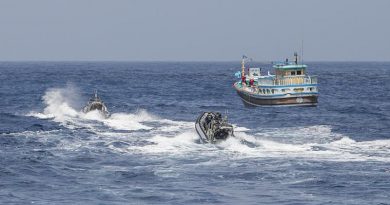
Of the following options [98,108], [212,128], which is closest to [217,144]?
[212,128]

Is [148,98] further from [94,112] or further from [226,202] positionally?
[226,202]

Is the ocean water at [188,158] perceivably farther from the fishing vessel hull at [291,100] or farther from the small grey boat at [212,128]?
the fishing vessel hull at [291,100]

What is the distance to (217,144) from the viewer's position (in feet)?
212

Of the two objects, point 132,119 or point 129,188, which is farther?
point 132,119

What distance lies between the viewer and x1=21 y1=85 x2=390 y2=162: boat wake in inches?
2338

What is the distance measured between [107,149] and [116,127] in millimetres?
18833

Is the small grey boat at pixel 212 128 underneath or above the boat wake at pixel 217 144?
above

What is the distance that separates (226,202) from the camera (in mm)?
42156

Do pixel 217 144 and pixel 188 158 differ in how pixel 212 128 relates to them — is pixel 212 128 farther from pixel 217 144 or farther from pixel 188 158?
pixel 188 158

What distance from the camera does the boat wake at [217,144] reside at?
59375 millimetres

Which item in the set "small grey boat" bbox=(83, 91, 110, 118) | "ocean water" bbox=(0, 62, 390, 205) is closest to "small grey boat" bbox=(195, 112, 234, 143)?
"ocean water" bbox=(0, 62, 390, 205)

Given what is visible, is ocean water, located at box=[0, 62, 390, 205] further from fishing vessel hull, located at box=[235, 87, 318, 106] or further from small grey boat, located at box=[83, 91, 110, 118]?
fishing vessel hull, located at box=[235, 87, 318, 106]

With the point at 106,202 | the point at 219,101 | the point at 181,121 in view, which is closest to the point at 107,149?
the point at 106,202

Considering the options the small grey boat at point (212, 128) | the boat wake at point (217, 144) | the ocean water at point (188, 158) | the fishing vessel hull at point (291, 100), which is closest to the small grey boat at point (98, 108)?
the ocean water at point (188, 158)
